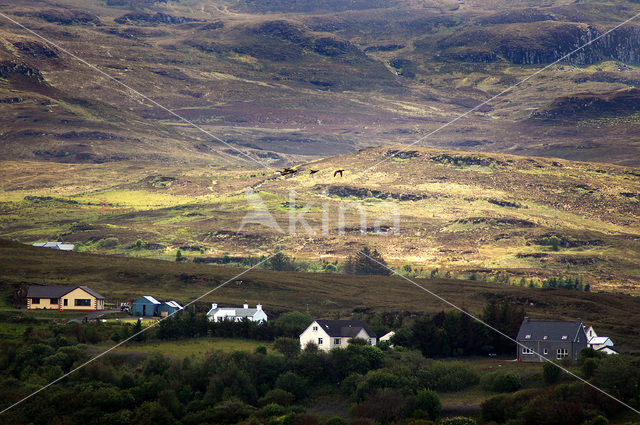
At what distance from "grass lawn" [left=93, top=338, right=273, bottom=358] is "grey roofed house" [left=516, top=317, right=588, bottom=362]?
24.8m

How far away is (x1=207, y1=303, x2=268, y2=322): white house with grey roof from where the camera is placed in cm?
10826

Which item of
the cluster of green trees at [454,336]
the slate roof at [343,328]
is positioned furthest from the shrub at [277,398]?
the cluster of green trees at [454,336]

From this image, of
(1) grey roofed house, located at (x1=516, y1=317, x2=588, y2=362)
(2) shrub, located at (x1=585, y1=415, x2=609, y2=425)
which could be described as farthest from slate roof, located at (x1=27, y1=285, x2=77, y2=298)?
(2) shrub, located at (x1=585, y1=415, x2=609, y2=425)

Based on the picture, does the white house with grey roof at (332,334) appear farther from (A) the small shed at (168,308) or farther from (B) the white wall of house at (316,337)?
(A) the small shed at (168,308)

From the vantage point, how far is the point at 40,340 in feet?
288

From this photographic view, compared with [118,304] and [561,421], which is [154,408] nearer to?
[561,421]

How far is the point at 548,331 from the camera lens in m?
96.0

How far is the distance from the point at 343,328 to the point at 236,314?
17226 millimetres

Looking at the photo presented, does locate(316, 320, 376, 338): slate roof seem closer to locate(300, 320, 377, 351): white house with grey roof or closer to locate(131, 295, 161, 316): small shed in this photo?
locate(300, 320, 377, 351): white house with grey roof

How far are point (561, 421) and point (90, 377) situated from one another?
37519mm

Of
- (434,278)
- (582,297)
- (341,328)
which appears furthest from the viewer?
(434,278)

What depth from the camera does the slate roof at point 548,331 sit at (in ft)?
311

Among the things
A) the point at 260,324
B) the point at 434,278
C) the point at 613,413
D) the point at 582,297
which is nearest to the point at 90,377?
the point at 260,324

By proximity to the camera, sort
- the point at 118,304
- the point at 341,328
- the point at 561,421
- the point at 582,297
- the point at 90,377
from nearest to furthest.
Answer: the point at 561,421 < the point at 90,377 < the point at 341,328 < the point at 118,304 < the point at 582,297
